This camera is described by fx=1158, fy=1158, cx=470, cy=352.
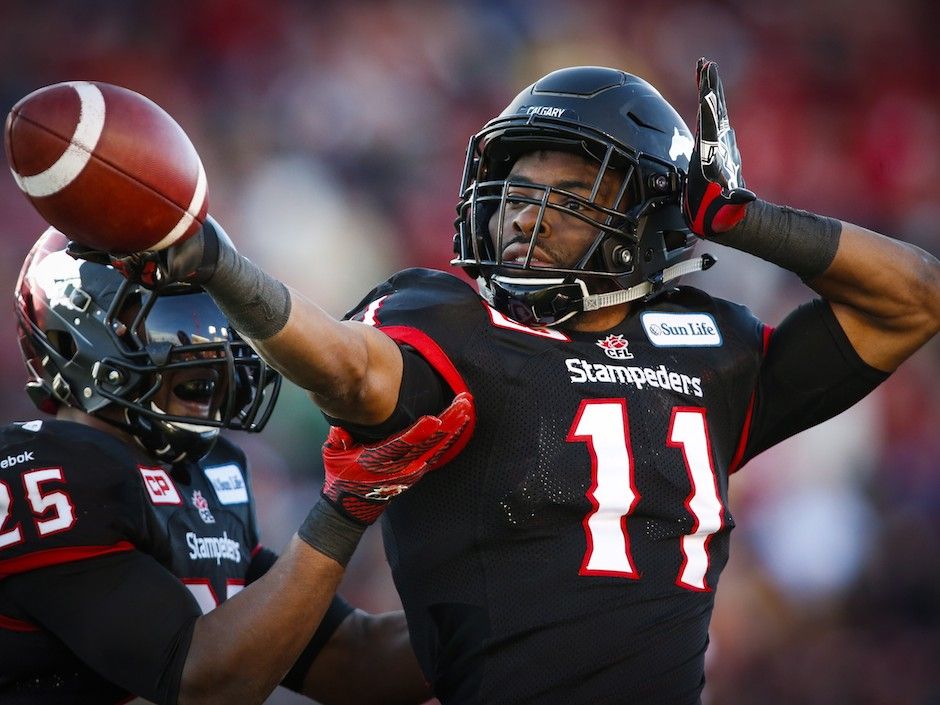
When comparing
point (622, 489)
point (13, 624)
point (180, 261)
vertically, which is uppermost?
point (180, 261)

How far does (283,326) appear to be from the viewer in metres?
1.70

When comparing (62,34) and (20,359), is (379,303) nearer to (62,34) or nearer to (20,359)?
(20,359)

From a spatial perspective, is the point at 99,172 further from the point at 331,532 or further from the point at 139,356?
the point at 139,356

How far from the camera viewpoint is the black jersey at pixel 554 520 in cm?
198

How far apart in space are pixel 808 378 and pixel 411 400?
904 millimetres

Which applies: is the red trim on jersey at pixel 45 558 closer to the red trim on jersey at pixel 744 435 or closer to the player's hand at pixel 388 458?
the player's hand at pixel 388 458

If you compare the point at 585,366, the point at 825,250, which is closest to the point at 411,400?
the point at 585,366

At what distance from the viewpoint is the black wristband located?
Answer: 2.04 metres

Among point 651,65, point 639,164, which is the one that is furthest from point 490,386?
point 651,65

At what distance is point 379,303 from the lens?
2.07 meters

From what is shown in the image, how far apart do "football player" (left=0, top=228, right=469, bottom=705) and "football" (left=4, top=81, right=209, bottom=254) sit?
0.50m

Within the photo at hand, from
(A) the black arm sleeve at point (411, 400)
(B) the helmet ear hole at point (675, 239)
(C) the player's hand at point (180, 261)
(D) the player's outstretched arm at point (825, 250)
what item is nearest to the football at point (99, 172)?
(C) the player's hand at point (180, 261)

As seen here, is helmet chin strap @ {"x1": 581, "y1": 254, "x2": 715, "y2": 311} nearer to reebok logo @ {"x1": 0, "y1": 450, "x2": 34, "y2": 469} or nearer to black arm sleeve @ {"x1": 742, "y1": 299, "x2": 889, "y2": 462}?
black arm sleeve @ {"x1": 742, "y1": 299, "x2": 889, "y2": 462}

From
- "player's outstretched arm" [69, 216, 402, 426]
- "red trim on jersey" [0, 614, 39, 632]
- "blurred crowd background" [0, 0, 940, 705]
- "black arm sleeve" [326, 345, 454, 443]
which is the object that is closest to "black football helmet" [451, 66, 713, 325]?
"black arm sleeve" [326, 345, 454, 443]
